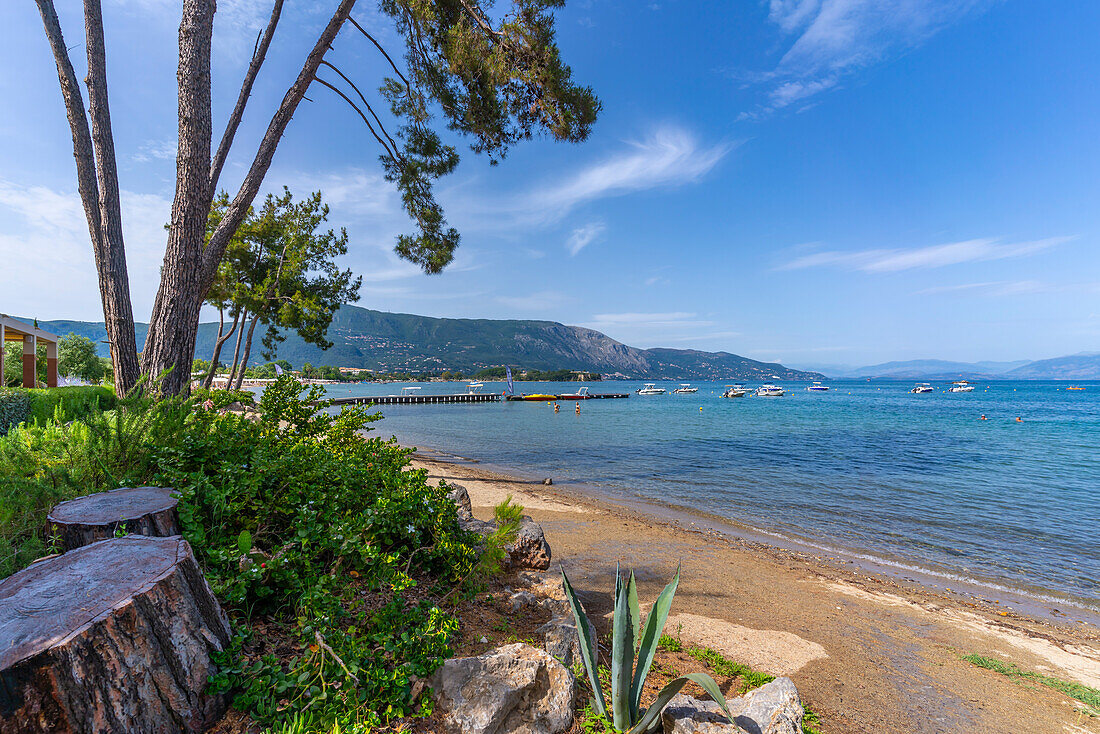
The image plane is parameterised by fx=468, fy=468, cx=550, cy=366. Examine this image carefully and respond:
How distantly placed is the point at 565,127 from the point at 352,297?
18.2 metres

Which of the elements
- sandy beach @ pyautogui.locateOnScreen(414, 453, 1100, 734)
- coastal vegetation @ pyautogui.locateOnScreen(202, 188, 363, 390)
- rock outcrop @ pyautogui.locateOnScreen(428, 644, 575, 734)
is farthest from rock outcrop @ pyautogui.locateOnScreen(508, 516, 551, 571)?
coastal vegetation @ pyautogui.locateOnScreen(202, 188, 363, 390)

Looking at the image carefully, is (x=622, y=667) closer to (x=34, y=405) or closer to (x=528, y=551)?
(x=528, y=551)

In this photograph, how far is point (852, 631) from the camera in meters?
5.36

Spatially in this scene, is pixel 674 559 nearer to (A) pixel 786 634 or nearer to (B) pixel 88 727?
(A) pixel 786 634

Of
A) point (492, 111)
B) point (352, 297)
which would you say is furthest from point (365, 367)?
point (492, 111)

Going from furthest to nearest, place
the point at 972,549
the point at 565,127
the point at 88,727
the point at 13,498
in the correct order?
the point at 972,549
the point at 565,127
the point at 13,498
the point at 88,727

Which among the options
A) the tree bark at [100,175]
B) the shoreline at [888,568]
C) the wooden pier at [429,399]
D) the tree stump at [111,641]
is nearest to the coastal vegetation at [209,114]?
the tree bark at [100,175]

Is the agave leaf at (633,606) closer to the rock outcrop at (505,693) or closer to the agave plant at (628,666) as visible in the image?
the agave plant at (628,666)

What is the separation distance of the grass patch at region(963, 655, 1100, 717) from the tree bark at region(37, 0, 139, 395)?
10.1m

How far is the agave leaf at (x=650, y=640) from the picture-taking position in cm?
250

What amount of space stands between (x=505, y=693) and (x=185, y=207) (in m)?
6.39

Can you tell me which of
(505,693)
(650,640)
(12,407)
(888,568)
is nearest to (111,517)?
(505,693)

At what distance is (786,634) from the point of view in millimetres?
5008

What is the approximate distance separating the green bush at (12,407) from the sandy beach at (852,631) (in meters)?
8.61
